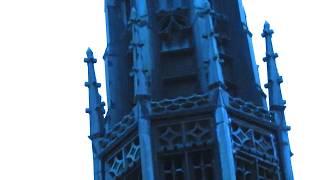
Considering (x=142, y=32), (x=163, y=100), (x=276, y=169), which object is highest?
(x=142, y=32)

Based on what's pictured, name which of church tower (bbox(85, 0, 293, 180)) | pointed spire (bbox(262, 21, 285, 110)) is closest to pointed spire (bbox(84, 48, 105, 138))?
church tower (bbox(85, 0, 293, 180))

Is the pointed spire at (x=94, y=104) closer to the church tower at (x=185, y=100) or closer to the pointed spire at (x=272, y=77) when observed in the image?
the church tower at (x=185, y=100)

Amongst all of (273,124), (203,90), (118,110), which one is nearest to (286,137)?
(273,124)

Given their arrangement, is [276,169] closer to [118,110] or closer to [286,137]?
[286,137]

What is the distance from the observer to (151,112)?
4191cm

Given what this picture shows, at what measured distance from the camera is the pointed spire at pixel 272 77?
4341cm

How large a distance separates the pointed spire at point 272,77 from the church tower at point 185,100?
0.04m

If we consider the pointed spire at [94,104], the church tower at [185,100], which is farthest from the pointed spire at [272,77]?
the pointed spire at [94,104]

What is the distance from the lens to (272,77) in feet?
145

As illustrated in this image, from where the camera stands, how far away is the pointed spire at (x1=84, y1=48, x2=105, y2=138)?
144 feet

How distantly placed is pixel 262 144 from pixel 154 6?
24.3ft

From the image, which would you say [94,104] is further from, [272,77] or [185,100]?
[272,77]

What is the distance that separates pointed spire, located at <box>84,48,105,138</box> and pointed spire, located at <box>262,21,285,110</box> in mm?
5952

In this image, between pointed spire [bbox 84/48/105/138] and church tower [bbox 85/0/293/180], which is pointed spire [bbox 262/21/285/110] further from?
pointed spire [bbox 84/48/105/138]
